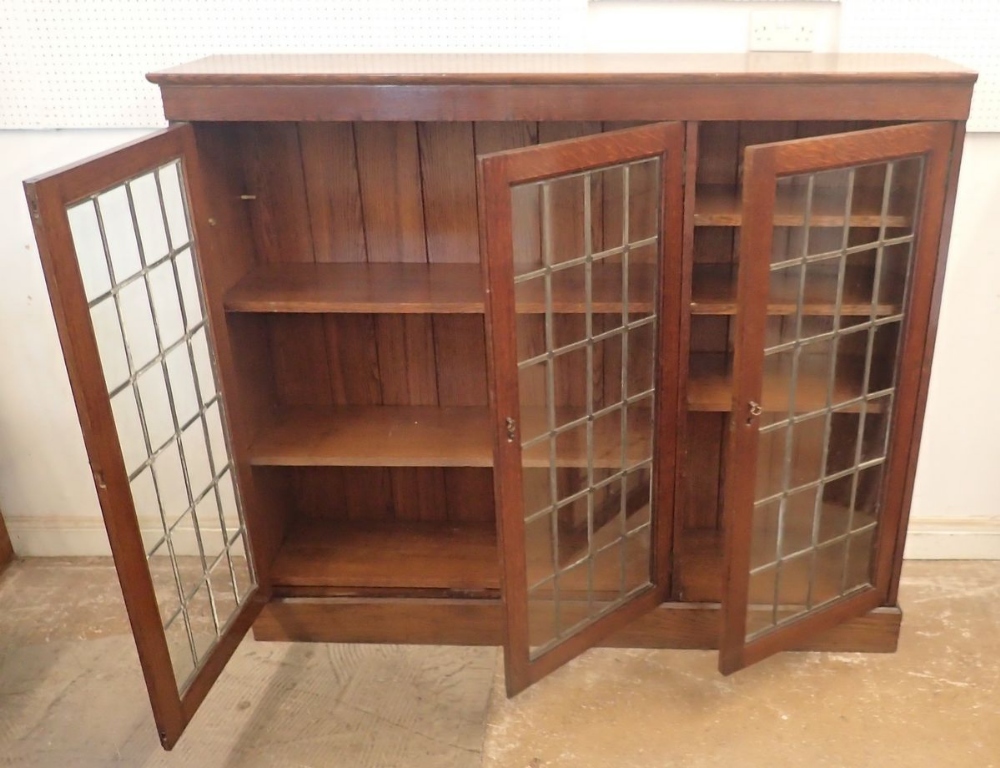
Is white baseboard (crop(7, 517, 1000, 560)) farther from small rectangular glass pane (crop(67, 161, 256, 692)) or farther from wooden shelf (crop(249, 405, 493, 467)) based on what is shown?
wooden shelf (crop(249, 405, 493, 467))

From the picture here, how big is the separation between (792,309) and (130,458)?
1.40 m

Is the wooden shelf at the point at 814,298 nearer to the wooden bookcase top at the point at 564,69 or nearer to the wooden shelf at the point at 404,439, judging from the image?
the wooden shelf at the point at 404,439

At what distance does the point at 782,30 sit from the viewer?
2086 mm

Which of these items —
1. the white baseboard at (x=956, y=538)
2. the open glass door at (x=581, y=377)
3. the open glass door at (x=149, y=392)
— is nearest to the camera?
the open glass door at (x=149, y=392)

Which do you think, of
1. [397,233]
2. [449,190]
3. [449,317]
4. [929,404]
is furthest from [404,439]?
[929,404]

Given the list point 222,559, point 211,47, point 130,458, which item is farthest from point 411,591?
point 211,47

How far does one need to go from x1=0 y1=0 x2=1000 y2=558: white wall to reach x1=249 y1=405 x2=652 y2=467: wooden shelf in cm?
76

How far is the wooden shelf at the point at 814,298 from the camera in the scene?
1862 millimetres

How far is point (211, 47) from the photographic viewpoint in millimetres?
2188

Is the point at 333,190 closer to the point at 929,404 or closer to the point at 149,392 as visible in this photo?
the point at 149,392

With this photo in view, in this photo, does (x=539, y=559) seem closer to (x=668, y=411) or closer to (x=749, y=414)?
(x=668, y=411)

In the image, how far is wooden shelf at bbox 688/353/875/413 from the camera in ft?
6.45

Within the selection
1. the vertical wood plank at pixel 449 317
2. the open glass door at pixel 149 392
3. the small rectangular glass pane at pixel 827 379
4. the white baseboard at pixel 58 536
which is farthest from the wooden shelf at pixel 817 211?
the white baseboard at pixel 58 536

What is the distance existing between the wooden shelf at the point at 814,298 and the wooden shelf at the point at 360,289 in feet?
1.68
